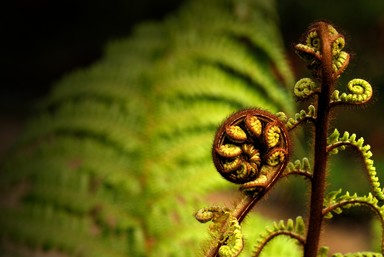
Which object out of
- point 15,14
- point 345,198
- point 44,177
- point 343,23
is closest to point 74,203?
point 44,177

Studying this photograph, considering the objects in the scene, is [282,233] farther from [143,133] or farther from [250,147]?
[143,133]

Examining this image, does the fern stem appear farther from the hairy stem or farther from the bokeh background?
the bokeh background

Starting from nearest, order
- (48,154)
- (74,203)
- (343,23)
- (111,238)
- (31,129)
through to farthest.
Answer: (111,238)
(74,203)
(48,154)
(31,129)
(343,23)

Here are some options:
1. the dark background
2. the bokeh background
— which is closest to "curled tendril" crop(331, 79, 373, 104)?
the bokeh background

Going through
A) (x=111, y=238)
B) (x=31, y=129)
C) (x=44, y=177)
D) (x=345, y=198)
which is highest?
(x=31, y=129)

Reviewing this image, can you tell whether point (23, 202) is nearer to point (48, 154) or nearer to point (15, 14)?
point (48, 154)

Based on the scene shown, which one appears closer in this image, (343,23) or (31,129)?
(31,129)
